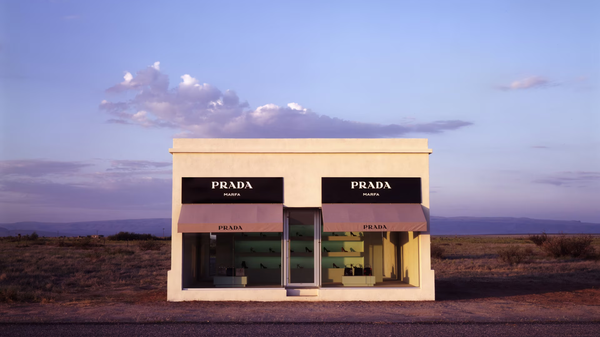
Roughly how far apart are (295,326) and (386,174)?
6288 millimetres

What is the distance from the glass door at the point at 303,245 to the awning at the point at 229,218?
887mm

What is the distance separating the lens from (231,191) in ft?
52.5

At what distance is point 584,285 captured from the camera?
67.2 ft

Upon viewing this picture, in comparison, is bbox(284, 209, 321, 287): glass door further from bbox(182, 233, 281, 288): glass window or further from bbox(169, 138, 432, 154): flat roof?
bbox(169, 138, 432, 154): flat roof

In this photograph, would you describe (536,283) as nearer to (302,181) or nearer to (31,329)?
(302,181)

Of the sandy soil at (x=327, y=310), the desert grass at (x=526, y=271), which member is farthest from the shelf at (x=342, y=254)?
the desert grass at (x=526, y=271)

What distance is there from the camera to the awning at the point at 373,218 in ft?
50.5

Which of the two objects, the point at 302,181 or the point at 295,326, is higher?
the point at 302,181

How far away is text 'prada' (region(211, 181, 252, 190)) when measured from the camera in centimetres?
1601

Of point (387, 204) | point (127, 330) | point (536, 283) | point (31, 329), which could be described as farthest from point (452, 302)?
point (31, 329)

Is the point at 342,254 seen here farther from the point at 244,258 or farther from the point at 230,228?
the point at 230,228

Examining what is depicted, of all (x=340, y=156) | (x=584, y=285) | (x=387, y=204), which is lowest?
(x=584, y=285)

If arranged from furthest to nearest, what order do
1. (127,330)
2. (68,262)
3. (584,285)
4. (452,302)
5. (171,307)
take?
(68,262), (584,285), (452,302), (171,307), (127,330)

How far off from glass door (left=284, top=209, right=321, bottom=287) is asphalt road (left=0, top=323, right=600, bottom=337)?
430cm
